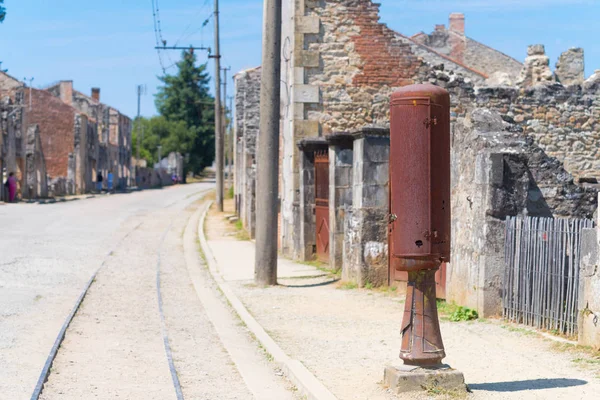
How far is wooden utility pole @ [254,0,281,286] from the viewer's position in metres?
14.8

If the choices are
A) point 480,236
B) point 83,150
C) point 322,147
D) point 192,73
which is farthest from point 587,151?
point 192,73

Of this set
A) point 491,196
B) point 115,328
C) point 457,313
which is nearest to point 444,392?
point 457,313

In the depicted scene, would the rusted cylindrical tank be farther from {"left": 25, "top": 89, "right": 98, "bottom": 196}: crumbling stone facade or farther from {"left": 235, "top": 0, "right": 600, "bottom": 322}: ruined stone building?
{"left": 25, "top": 89, "right": 98, "bottom": 196}: crumbling stone facade

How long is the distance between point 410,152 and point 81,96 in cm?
7984

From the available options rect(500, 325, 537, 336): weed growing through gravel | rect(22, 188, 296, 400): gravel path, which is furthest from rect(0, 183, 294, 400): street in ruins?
rect(500, 325, 537, 336): weed growing through gravel

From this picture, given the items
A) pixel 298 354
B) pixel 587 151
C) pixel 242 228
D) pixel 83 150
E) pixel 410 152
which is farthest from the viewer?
pixel 83 150

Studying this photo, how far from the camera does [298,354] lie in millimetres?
9148

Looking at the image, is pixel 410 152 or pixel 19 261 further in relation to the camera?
pixel 19 261

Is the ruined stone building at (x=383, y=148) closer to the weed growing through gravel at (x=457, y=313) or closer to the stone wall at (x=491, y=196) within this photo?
the stone wall at (x=491, y=196)

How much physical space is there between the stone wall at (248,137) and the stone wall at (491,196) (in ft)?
45.4

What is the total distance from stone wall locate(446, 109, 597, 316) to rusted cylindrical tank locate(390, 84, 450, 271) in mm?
3628

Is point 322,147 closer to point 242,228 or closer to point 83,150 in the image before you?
point 242,228

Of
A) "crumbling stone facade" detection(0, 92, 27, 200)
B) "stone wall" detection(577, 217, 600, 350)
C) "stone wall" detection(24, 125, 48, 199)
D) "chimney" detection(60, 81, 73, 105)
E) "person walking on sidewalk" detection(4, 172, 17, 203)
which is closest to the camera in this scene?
"stone wall" detection(577, 217, 600, 350)

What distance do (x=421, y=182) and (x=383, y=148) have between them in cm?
698
